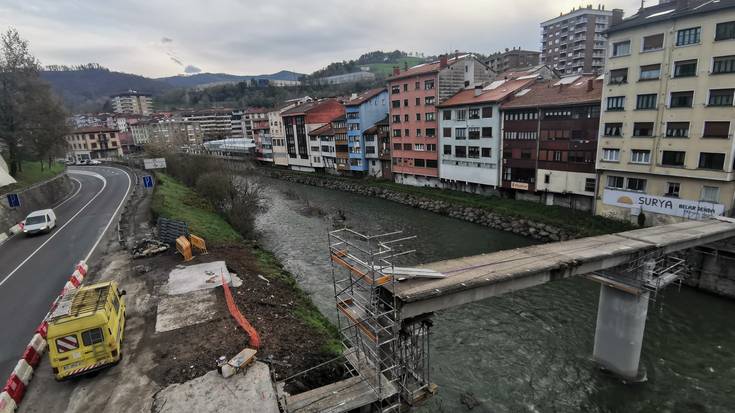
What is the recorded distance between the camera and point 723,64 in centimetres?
2458

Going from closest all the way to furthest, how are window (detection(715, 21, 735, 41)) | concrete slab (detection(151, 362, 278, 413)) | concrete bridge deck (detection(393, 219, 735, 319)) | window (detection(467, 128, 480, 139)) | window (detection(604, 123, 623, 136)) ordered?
concrete slab (detection(151, 362, 278, 413)) < concrete bridge deck (detection(393, 219, 735, 319)) < window (detection(715, 21, 735, 41)) < window (detection(604, 123, 623, 136)) < window (detection(467, 128, 480, 139))

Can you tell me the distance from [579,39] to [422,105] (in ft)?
223

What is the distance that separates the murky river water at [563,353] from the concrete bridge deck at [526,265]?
506 centimetres

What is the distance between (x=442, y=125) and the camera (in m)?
48.1

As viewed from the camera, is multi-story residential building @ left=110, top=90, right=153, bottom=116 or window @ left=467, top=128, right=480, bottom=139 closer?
window @ left=467, top=128, right=480, bottom=139

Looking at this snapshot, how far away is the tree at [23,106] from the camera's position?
36.2m

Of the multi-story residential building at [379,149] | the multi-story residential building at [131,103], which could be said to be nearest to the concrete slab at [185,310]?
the multi-story residential building at [379,149]

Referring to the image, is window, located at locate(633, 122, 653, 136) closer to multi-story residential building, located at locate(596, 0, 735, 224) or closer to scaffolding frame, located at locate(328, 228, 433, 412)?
multi-story residential building, located at locate(596, 0, 735, 224)

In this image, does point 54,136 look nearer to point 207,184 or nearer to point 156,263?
point 207,184

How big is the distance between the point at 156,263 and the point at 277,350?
12470 millimetres

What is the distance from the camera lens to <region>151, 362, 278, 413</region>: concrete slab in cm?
1047

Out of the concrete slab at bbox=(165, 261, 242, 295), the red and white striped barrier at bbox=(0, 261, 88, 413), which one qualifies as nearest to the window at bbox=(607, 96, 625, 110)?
the concrete slab at bbox=(165, 261, 242, 295)

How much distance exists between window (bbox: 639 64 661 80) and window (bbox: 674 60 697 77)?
3.54ft

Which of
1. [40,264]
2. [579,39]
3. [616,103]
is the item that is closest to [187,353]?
[40,264]
